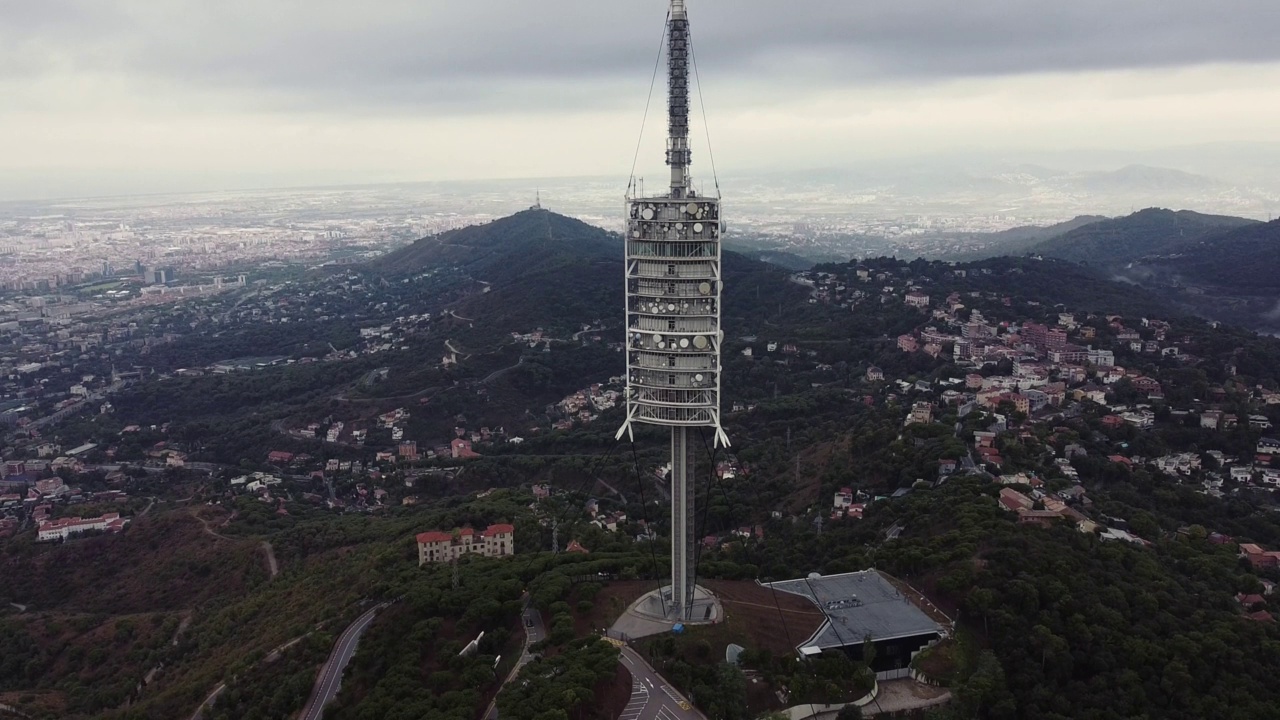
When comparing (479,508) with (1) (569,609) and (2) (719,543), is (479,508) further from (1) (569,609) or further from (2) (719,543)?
(1) (569,609)

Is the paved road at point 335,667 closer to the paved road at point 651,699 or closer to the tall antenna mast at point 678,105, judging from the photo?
the paved road at point 651,699

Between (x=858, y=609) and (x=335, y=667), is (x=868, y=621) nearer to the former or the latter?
(x=858, y=609)

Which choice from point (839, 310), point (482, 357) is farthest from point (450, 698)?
point (839, 310)

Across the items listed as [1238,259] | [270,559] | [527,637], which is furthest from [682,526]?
[1238,259]

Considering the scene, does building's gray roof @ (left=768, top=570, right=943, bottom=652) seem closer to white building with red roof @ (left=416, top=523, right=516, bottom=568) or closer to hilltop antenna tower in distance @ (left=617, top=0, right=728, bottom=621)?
hilltop antenna tower in distance @ (left=617, top=0, right=728, bottom=621)

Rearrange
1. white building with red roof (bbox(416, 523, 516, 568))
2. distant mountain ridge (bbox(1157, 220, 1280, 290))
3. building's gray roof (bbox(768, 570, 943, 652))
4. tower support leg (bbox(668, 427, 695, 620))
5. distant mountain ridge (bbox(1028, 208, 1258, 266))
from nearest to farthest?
building's gray roof (bbox(768, 570, 943, 652))
tower support leg (bbox(668, 427, 695, 620))
white building with red roof (bbox(416, 523, 516, 568))
distant mountain ridge (bbox(1157, 220, 1280, 290))
distant mountain ridge (bbox(1028, 208, 1258, 266))

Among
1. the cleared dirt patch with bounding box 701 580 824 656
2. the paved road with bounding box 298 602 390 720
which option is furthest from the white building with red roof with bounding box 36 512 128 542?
the cleared dirt patch with bounding box 701 580 824 656
